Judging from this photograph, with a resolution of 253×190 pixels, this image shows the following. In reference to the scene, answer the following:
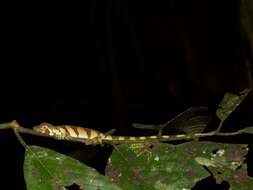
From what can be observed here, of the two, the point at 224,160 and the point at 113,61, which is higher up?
the point at 224,160

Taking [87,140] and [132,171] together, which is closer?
[132,171]

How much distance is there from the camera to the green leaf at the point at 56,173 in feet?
2.95

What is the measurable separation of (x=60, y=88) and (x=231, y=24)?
2.21 meters

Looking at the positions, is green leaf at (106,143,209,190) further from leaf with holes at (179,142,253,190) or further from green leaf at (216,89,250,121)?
green leaf at (216,89,250,121)

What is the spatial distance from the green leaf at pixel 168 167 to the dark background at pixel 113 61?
158 inches

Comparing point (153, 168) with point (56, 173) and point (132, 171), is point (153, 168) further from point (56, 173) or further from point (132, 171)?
point (56, 173)

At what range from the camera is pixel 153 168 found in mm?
953

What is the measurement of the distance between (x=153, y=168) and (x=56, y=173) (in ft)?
0.62

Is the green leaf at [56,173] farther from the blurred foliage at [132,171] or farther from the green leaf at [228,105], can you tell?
the green leaf at [228,105]

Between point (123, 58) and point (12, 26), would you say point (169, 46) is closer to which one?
point (123, 58)

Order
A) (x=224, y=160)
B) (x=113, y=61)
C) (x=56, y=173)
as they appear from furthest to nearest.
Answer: (x=113, y=61) → (x=224, y=160) → (x=56, y=173)

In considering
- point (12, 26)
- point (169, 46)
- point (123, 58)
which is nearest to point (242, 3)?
point (169, 46)

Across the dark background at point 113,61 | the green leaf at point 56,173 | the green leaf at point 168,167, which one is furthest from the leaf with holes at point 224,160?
the dark background at point 113,61

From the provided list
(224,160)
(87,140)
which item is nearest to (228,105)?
(224,160)
